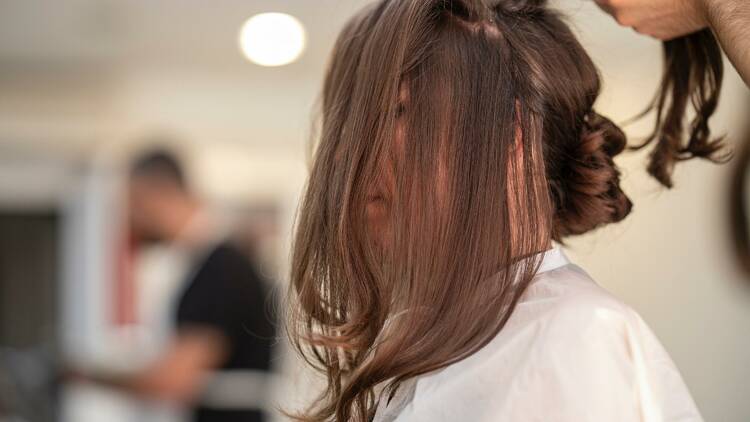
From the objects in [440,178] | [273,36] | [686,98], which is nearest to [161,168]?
[273,36]

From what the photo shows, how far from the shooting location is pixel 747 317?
2.11 metres

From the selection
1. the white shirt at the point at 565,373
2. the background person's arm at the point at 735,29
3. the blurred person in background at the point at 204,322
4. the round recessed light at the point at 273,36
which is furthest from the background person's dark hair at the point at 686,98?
the round recessed light at the point at 273,36

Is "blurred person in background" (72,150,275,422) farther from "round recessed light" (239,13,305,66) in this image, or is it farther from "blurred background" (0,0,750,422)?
"round recessed light" (239,13,305,66)

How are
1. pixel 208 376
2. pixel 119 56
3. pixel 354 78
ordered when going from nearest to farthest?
1. pixel 354 78
2. pixel 208 376
3. pixel 119 56

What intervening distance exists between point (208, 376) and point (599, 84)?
213cm

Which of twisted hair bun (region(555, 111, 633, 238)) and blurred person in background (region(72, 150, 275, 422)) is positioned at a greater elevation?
twisted hair bun (region(555, 111, 633, 238))

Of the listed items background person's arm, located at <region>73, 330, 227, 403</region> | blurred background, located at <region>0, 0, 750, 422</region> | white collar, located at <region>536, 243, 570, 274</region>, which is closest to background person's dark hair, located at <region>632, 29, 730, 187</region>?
white collar, located at <region>536, 243, 570, 274</region>

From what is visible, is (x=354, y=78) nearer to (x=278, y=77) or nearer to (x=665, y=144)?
(x=665, y=144)

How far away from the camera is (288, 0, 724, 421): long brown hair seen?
102 centimetres

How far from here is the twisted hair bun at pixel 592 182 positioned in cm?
118

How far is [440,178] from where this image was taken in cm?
106

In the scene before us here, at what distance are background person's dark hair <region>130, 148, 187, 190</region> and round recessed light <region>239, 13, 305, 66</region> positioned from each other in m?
1.01

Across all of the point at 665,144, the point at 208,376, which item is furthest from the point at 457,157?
the point at 208,376

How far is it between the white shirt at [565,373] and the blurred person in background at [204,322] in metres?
1.87
